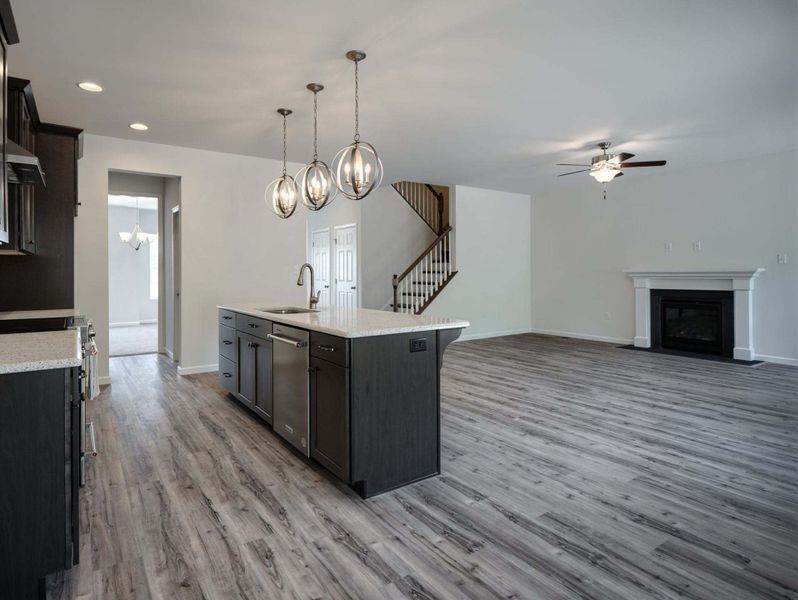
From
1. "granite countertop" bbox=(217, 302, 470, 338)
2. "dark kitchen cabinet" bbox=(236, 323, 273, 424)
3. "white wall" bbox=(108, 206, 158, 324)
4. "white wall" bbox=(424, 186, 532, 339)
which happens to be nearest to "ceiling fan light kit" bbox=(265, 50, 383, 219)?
"granite countertop" bbox=(217, 302, 470, 338)

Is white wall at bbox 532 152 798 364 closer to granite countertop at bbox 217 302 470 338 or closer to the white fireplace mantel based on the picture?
the white fireplace mantel

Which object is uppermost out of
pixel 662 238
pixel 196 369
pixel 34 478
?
pixel 662 238

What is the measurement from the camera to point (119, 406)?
430 centimetres

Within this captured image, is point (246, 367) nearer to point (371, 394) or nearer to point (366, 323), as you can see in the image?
point (366, 323)

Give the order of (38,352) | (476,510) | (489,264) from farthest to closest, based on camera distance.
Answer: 1. (489,264)
2. (476,510)
3. (38,352)

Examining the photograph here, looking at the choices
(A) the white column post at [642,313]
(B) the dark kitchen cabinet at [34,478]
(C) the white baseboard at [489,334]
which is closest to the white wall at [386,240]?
(C) the white baseboard at [489,334]

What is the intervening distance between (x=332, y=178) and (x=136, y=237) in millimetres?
9021

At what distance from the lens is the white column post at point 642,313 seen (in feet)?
24.1

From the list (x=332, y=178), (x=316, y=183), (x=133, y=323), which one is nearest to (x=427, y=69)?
(x=332, y=178)

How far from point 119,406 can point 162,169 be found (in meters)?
2.75

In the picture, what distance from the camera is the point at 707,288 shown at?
21.8ft

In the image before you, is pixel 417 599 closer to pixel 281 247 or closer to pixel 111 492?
pixel 111 492

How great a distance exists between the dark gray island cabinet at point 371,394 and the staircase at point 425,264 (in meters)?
5.01

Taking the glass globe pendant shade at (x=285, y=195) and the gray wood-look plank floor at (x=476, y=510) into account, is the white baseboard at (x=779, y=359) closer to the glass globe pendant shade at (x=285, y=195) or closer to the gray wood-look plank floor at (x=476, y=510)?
the gray wood-look plank floor at (x=476, y=510)
